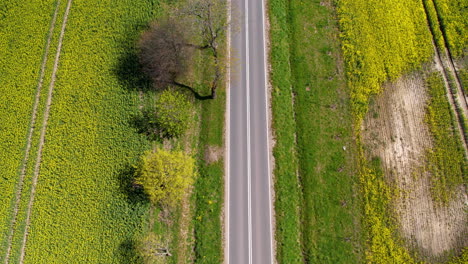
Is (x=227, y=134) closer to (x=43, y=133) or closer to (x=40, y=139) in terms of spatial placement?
(x=43, y=133)

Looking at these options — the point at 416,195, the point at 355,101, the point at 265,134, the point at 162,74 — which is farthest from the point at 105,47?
the point at 416,195

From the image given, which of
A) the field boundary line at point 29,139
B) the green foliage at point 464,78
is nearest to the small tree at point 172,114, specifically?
the field boundary line at point 29,139

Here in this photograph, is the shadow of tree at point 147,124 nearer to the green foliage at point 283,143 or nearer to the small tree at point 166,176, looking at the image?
the small tree at point 166,176

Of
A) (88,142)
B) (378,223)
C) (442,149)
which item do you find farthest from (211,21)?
(442,149)

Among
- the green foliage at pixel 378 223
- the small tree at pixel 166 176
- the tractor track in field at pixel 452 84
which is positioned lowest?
the green foliage at pixel 378 223

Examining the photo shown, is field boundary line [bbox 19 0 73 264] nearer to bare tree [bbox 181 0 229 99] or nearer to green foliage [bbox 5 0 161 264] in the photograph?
green foliage [bbox 5 0 161 264]
